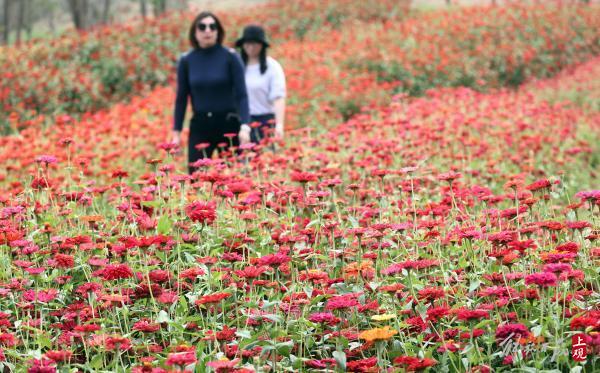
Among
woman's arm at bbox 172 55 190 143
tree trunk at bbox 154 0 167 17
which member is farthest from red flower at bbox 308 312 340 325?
tree trunk at bbox 154 0 167 17

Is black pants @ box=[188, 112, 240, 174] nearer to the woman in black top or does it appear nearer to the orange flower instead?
the woman in black top

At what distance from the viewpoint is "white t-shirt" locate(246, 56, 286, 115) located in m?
7.13

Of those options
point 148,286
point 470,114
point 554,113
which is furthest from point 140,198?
point 554,113

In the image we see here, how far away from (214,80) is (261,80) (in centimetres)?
81

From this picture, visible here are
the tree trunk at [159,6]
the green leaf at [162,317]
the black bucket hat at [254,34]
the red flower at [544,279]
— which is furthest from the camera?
the tree trunk at [159,6]

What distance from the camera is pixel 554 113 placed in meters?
9.38

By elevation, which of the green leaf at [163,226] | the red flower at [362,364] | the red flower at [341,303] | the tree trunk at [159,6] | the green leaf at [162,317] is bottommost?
the red flower at [362,364]

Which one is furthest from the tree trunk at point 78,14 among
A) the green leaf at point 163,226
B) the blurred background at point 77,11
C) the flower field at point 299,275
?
the green leaf at point 163,226

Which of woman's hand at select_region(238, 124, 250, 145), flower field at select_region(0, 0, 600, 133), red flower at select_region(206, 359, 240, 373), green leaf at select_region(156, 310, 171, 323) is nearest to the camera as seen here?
red flower at select_region(206, 359, 240, 373)

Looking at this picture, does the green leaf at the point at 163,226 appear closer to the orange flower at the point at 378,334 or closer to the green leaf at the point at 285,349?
the green leaf at the point at 285,349

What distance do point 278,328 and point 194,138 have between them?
12.1ft

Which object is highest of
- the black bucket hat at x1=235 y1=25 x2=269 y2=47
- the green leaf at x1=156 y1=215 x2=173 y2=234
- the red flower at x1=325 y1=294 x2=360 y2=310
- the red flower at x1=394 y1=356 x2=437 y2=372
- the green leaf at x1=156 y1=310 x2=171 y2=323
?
the black bucket hat at x1=235 y1=25 x2=269 y2=47

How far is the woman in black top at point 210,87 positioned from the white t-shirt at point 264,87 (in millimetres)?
611

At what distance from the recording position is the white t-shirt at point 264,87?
23.4 feet
